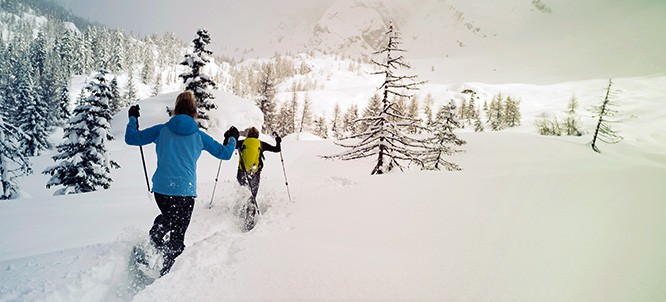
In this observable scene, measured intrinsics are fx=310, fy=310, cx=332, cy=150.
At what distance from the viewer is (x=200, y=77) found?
2448 centimetres

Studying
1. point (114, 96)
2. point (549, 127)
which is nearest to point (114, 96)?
point (114, 96)

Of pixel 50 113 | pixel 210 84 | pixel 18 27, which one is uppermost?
pixel 18 27

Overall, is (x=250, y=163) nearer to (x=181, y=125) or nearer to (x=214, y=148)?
(x=214, y=148)

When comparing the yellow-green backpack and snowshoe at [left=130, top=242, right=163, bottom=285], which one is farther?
the yellow-green backpack

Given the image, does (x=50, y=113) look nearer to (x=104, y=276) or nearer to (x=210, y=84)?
(x=210, y=84)

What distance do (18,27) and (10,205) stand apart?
205m

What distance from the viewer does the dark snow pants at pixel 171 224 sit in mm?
4047

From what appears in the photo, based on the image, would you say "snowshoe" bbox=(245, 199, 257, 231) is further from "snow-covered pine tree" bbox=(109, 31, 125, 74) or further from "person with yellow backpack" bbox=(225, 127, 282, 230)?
"snow-covered pine tree" bbox=(109, 31, 125, 74)

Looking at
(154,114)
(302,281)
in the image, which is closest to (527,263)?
→ (302,281)

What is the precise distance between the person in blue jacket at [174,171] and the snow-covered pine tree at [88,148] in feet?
59.0

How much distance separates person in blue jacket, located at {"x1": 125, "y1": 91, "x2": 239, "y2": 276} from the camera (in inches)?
158

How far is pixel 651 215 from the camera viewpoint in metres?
4.66

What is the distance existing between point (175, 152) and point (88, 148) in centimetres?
1882

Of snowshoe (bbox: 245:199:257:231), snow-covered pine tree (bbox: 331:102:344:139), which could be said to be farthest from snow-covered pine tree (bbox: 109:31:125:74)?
snowshoe (bbox: 245:199:257:231)
